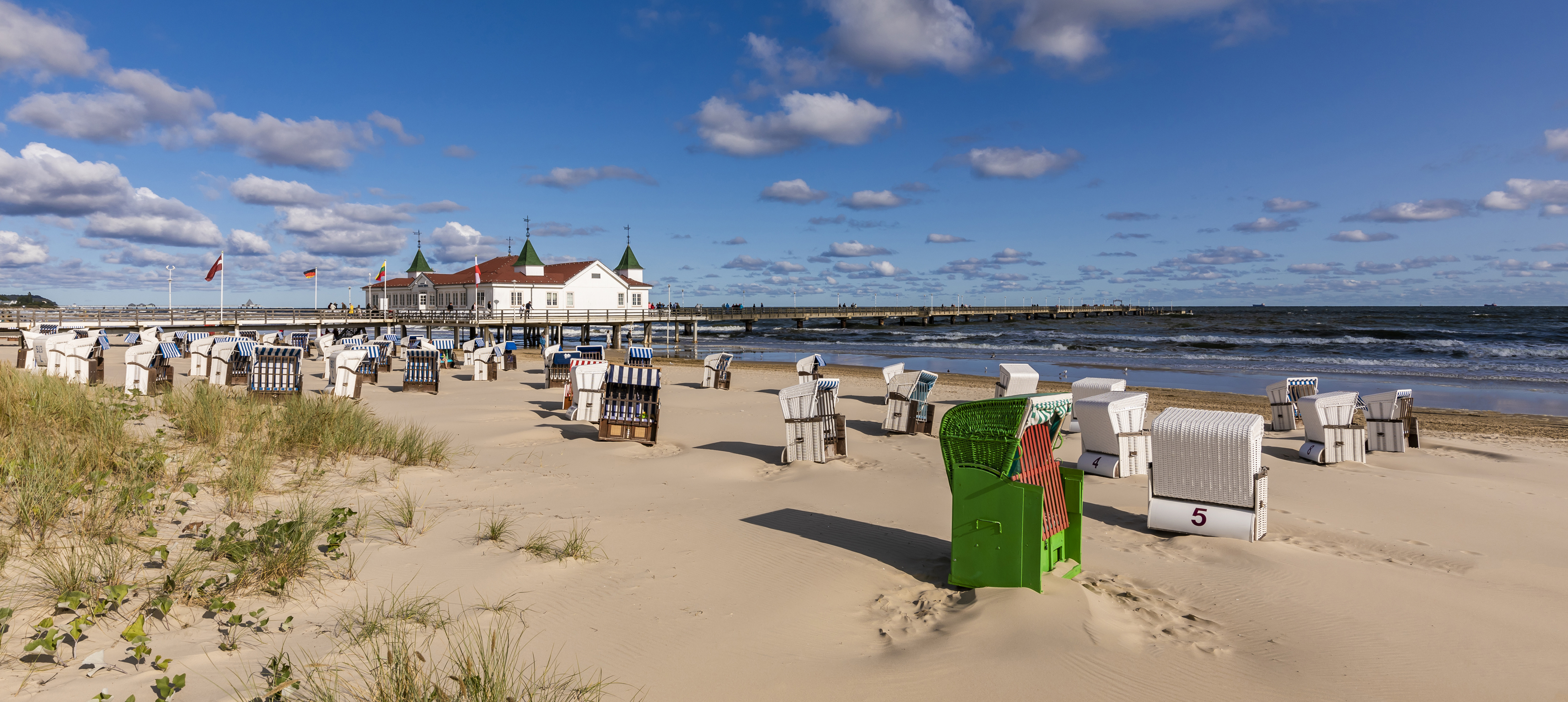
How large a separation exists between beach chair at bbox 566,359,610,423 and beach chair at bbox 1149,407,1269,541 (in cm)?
909

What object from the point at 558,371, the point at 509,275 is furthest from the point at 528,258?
the point at 558,371

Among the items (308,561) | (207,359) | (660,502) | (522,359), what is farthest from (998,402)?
(522,359)

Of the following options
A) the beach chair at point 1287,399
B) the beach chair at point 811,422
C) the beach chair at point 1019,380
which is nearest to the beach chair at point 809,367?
the beach chair at point 1019,380

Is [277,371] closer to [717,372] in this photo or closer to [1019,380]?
[717,372]

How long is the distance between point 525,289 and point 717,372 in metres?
35.4

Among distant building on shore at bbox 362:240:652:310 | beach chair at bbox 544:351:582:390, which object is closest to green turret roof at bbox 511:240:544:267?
distant building on shore at bbox 362:240:652:310

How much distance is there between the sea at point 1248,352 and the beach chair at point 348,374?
13330 mm

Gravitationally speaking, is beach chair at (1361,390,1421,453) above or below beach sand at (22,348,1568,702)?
above

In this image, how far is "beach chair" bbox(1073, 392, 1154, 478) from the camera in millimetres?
9656

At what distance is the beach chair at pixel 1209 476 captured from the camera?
21.9 feet

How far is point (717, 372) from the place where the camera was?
824 inches

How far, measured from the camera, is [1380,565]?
20.0 feet

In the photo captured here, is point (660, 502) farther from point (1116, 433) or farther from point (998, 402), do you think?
point (1116, 433)

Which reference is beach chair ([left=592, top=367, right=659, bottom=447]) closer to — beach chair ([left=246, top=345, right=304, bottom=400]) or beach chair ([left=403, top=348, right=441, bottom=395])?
beach chair ([left=246, top=345, right=304, bottom=400])
